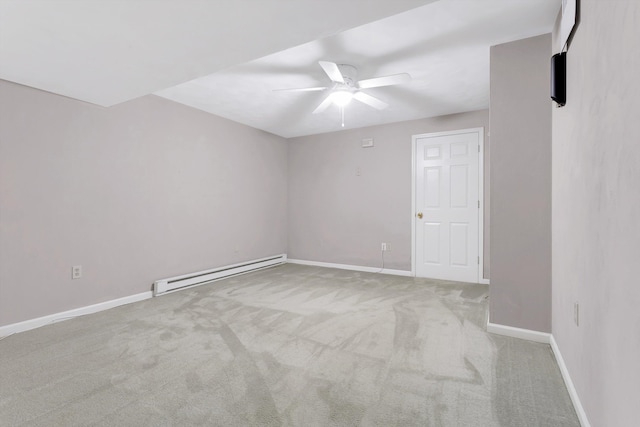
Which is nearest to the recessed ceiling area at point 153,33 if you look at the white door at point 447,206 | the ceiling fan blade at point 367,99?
the ceiling fan blade at point 367,99

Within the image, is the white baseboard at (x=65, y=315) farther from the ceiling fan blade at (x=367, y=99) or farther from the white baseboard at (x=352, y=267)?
the ceiling fan blade at (x=367, y=99)

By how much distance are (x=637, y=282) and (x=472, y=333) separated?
1.89 m

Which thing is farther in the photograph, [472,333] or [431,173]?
[431,173]

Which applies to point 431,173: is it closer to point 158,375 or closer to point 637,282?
point 637,282

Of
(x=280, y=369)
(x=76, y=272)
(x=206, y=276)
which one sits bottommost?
(x=280, y=369)

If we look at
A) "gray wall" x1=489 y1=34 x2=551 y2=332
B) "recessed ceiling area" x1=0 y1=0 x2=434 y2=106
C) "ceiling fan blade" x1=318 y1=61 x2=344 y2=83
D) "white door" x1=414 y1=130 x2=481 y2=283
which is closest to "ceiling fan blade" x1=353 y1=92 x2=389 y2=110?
"ceiling fan blade" x1=318 y1=61 x2=344 y2=83

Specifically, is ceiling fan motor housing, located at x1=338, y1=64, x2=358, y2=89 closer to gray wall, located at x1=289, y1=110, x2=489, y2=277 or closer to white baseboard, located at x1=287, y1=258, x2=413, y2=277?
gray wall, located at x1=289, y1=110, x2=489, y2=277

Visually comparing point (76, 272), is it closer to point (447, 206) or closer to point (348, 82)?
point (348, 82)

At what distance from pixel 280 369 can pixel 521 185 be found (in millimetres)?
2341

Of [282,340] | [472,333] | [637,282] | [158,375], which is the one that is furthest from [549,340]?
[158,375]

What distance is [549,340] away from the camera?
2.39 metres

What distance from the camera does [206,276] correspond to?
14.3ft

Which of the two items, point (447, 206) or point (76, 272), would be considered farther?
point (447, 206)

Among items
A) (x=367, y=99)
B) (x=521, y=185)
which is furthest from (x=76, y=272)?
(x=521, y=185)
